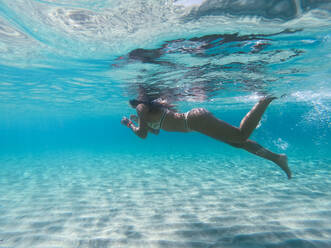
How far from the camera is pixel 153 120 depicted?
5676 mm

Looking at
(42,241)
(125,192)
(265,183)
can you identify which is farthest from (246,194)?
(42,241)

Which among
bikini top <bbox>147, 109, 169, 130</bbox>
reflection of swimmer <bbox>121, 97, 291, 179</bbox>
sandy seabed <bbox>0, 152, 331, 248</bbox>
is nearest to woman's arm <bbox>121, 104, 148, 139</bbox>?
reflection of swimmer <bbox>121, 97, 291, 179</bbox>

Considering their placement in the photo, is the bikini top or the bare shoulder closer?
the bare shoulder

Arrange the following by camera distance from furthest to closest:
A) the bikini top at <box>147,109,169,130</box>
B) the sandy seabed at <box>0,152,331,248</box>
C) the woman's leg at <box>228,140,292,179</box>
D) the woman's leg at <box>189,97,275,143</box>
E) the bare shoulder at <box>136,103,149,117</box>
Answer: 1. the bikini top at <box>147,109,169,130</box>
2. the bare shoulder at <box>136,103,149,117</box>
3. the woman's leg at <box>228,140,292,179</box>
4. the sandy seabed at <box>0,152,331,248</box>
5. the woman's leg at <box>189,97,275,143</box>

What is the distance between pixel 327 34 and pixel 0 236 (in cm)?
1307

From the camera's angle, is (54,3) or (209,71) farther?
(209,71)

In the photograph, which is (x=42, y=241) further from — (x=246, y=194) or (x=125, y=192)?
(x=246, y=194)

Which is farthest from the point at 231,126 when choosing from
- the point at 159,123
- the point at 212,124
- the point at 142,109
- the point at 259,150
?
the point at 142,109

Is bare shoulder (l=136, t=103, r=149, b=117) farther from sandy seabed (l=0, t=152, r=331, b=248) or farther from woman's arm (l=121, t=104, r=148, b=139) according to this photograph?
sandy seabed (l=0, t=152, r=331, b=248)

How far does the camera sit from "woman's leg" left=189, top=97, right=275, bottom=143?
456cm

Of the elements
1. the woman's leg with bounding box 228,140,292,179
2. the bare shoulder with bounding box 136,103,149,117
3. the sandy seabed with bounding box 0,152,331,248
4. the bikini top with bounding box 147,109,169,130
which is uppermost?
the bare shoulder with bounding box 136,103,149,117

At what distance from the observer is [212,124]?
15.1ft

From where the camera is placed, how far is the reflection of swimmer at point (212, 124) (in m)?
4.57

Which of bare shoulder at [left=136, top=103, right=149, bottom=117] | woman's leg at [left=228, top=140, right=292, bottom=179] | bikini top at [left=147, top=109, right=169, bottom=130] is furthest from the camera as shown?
bikini top at [left=147, top=109, right=169, bottom=130]
